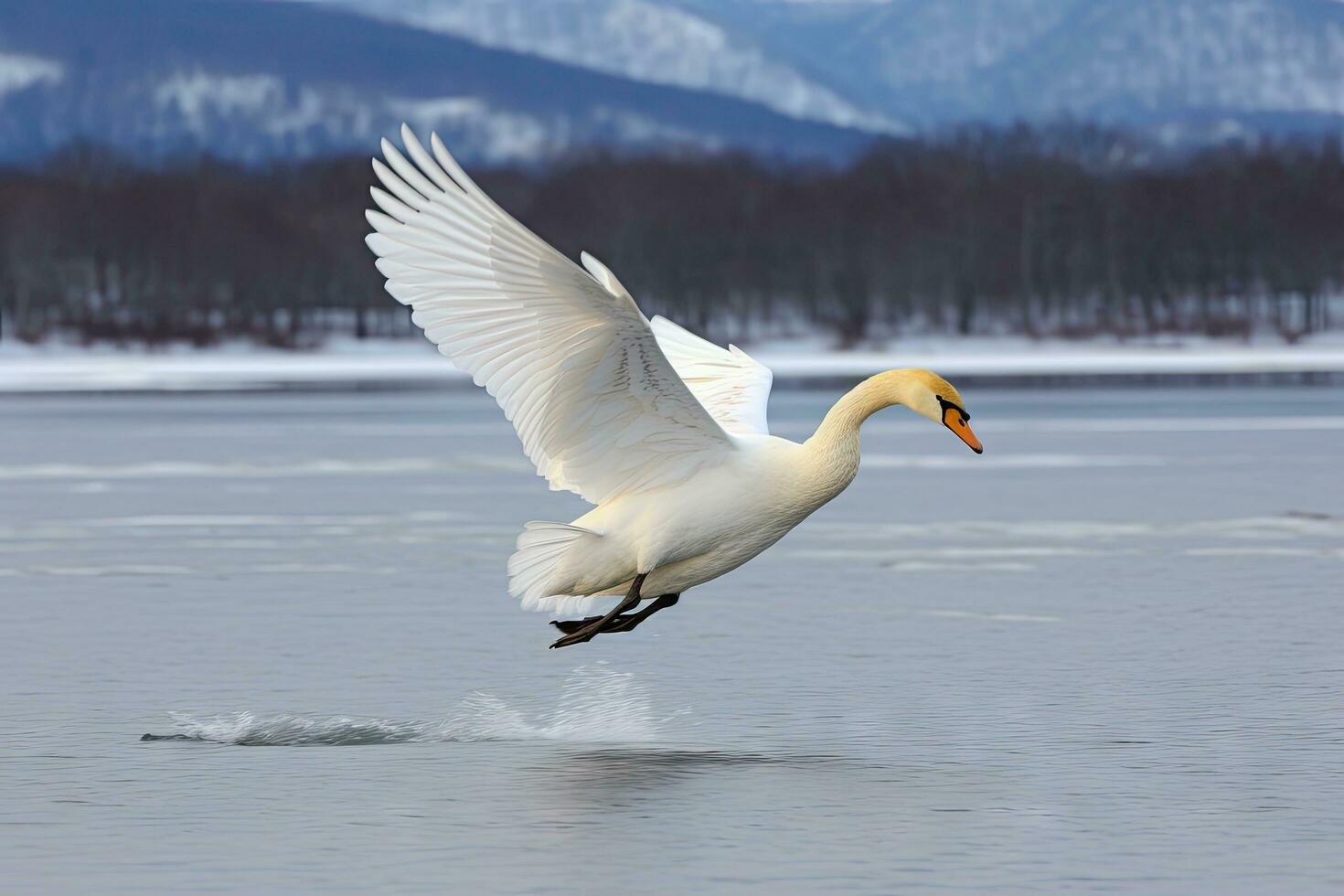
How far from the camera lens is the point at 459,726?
8797 mm

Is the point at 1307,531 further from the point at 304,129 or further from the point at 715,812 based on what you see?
the point at 304,129

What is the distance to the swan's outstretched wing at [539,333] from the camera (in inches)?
297

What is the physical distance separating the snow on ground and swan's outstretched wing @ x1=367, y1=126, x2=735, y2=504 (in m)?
33.0

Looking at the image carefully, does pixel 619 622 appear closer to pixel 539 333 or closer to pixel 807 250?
pixel 539 333

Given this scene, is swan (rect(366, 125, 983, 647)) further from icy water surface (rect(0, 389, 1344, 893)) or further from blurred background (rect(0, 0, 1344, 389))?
blurred background (rect(0, 0, 1344, 389))

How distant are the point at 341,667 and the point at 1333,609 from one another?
4.61 metres

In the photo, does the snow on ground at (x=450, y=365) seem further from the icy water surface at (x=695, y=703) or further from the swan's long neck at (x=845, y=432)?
the swan's long neck at (x=845, y=432)

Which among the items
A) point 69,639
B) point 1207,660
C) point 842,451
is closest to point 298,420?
point 69,639

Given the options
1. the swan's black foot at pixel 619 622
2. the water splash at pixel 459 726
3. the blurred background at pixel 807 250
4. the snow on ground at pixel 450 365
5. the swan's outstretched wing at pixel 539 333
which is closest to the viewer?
the swan's outstretched wing at pixel 539 333

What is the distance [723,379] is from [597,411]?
167 centimetres

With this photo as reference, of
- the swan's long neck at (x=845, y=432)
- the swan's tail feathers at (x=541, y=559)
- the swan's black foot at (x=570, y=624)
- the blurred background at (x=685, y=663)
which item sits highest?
the swan's long neck at (x=845, y=432)

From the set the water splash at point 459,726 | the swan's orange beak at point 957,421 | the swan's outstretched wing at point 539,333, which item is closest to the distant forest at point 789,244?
the water splash at point 459,726

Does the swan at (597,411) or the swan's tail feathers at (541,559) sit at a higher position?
the swan at (597,411)

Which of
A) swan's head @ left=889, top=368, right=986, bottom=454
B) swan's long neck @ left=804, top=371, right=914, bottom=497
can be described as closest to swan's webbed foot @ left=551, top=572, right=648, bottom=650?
swan's long neck @ left=804, top=371, right=914, bottom=497
